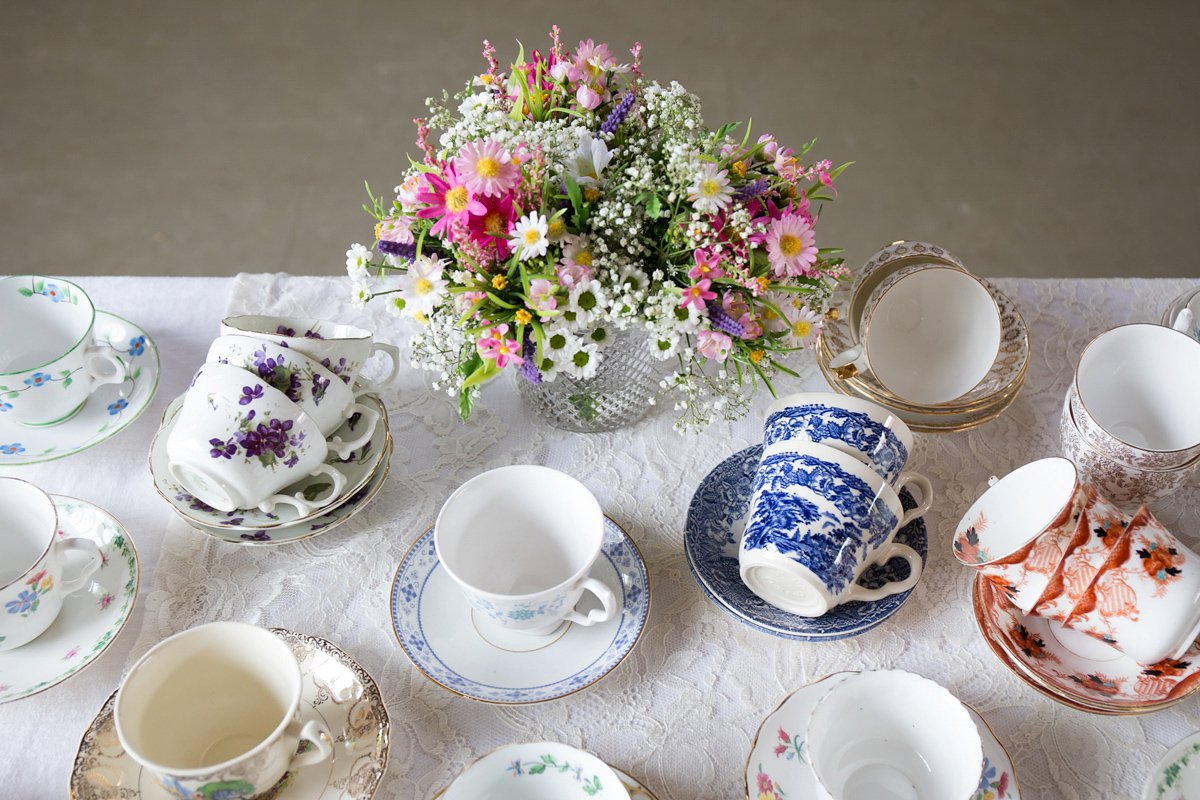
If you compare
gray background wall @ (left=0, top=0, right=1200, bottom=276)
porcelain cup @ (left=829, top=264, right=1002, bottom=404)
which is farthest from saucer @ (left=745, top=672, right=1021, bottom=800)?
gray background wall @ (left=0, top=0, right=1200, bottom=276)

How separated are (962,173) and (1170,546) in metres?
2.28

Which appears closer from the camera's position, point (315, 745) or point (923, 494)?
point (315, 745)

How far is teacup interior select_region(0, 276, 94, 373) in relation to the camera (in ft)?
3.63

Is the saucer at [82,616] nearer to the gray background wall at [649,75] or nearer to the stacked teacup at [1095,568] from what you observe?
the stacked teacup at [1095,568]

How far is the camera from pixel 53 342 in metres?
1.12

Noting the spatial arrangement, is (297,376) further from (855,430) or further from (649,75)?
(649,75)

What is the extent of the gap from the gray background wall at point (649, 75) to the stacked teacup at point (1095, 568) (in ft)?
5.65

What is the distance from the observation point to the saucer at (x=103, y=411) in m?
1.02

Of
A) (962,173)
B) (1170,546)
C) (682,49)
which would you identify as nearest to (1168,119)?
(962,173)

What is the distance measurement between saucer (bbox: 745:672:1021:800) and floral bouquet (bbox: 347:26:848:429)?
311mm

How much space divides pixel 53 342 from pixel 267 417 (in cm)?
46

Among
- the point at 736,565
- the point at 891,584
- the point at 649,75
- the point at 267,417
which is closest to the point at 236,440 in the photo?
the point at 267,417

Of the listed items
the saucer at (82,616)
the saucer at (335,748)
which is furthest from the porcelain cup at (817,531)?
the saucer at (82,616)

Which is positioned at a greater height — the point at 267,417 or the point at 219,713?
the point at 267,417
